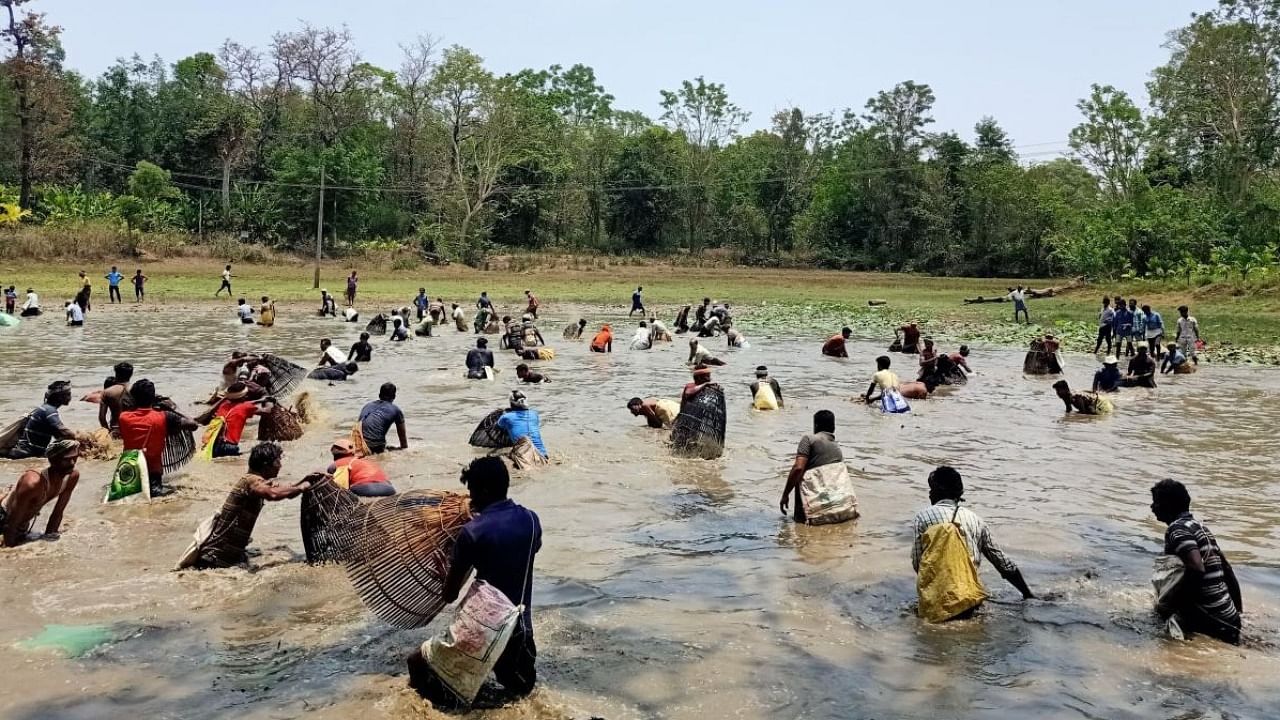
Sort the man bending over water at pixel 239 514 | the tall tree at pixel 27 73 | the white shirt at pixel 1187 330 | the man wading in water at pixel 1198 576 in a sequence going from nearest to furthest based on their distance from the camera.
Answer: the man wading in water at pixel 1198 576 < the man bending over water at pixel 239 514 < the white shirt at pixel 1187 330 < the tall tree at pixel 27 73

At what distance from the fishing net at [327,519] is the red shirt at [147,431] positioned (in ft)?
9.11

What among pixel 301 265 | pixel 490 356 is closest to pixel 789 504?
pixel 490 356

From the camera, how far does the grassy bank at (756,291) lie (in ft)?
114

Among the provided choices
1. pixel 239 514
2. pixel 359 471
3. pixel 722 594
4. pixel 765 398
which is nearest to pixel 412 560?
pixel 239 514

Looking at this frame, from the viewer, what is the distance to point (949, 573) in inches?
286

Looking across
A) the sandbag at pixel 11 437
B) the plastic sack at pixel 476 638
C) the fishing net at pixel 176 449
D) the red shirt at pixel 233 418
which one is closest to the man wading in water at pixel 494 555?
the plastic sack at pixel 476 638

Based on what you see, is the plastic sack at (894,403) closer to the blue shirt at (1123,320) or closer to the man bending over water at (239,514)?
the man bending over water at (239,514)

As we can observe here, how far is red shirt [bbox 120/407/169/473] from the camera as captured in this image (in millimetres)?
9977

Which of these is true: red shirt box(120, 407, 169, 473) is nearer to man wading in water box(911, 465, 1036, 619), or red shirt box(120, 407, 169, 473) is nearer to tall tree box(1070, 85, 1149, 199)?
man wading in water box(911, 465, 1036, 619)

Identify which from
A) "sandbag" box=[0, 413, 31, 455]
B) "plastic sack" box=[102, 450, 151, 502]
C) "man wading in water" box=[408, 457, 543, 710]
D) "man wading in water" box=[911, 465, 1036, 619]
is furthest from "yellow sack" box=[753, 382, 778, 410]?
"man wading in water" box=[408, 457, 543, 710]

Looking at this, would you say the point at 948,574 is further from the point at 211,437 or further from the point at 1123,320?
the point at 1123,320

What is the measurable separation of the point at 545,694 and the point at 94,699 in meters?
2.66

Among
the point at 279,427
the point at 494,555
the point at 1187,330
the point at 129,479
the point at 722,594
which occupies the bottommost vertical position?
the point at 722,594

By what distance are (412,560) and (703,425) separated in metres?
7.48
